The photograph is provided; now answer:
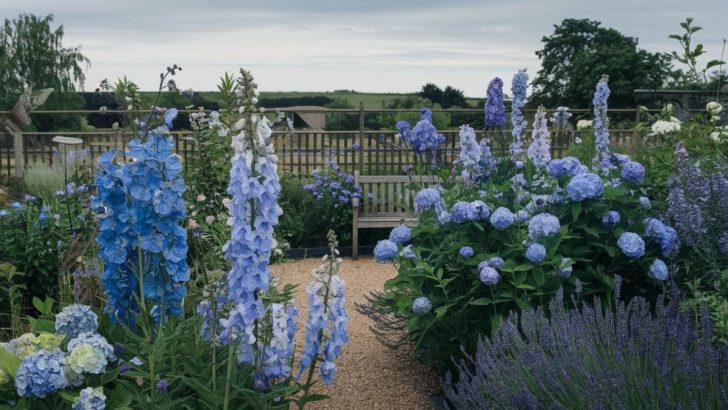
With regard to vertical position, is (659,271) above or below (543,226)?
below

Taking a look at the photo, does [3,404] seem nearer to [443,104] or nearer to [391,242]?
[391,242]

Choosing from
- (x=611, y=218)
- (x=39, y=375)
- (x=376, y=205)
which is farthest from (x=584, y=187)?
(x=376, y=205)

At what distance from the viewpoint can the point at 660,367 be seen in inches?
109

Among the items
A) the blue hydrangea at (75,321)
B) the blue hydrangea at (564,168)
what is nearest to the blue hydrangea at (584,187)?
the blue hydrangea at (564,168)

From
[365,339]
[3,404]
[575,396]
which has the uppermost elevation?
[575,396]

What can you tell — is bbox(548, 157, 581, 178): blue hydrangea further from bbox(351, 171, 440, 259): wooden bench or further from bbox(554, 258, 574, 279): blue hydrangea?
bbox(351, 171, 440, 259): wooden bench

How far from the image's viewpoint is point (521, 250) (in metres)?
4.09

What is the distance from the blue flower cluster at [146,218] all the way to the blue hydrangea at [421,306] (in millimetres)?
1319

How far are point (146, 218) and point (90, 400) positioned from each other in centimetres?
65

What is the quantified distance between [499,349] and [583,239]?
1.30 metres

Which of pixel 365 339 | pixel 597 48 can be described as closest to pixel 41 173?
pixel 365 339

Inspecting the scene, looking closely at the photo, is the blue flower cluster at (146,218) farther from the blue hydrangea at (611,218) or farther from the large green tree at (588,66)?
the large green tree at (588,66)

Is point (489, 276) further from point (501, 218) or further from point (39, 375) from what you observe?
point (39, 375)

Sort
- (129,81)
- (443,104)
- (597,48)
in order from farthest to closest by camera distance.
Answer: (597,48) < (443,104) < (129,81)
